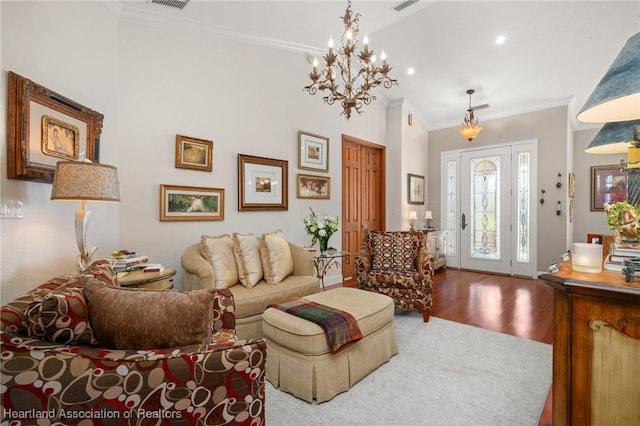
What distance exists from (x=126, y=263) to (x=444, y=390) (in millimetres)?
2476

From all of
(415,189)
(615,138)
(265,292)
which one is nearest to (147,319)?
(265,292)

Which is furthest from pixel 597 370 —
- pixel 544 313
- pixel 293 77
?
pixel 293 77

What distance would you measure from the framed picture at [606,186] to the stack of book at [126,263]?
25.2ft

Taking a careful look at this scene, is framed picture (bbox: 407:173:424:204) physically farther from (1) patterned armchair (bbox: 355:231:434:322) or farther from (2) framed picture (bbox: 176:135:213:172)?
(2) framed picture (bbox: 176:135:213:172)

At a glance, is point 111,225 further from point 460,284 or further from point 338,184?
point 460,284

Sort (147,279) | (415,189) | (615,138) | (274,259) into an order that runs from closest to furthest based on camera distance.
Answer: (615,138), (147,279), (274,259), (415,189)

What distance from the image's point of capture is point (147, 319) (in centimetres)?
96

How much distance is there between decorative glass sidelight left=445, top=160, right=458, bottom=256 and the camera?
638 centimetres

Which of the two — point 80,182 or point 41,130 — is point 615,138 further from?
point 41,130

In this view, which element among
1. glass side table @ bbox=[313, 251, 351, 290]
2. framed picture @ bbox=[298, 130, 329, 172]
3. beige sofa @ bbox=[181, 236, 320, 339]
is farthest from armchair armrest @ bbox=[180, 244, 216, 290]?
framed picture @ bbox=[298, 130, 329, 172]

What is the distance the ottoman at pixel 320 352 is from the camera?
6.31ft

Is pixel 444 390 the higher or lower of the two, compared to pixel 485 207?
lower

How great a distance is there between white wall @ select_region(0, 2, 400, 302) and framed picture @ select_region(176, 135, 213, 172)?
75mm

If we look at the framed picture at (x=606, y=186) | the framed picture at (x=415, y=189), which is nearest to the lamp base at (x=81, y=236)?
the framed picture at (x=415, y=189)
